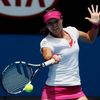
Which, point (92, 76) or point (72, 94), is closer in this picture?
point (72, 94)

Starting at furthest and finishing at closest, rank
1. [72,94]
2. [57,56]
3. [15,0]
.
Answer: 1. [15,0]
2. [72,94]
3. [57,56]

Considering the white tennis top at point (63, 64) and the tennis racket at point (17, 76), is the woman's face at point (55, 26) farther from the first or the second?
the tennis racket at point (17, 76)

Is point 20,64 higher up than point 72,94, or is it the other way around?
point 20,64

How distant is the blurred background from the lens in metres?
6.66

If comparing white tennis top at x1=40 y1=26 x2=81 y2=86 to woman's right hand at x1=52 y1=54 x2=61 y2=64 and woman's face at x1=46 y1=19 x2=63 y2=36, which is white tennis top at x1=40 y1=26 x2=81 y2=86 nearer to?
woman's face at x1=46 y1=19 x2=63 y2=36

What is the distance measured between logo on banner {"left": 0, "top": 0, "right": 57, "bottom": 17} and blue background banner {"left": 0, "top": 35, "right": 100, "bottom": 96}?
311mm

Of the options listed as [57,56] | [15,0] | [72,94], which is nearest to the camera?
[57,56]

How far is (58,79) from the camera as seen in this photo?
481 cm

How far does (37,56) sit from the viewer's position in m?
6.89

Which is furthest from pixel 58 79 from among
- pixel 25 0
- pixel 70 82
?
pixel 25 0

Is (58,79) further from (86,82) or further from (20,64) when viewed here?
(86,82)

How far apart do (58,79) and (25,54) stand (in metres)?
2.08

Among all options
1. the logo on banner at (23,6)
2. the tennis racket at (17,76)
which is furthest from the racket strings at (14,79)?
the logo on banner at (23,6)

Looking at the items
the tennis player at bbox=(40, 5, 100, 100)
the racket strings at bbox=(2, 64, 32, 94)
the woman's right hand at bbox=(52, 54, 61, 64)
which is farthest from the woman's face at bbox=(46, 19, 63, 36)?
the racket strings at bbox=(2, 64, 32, 94)
